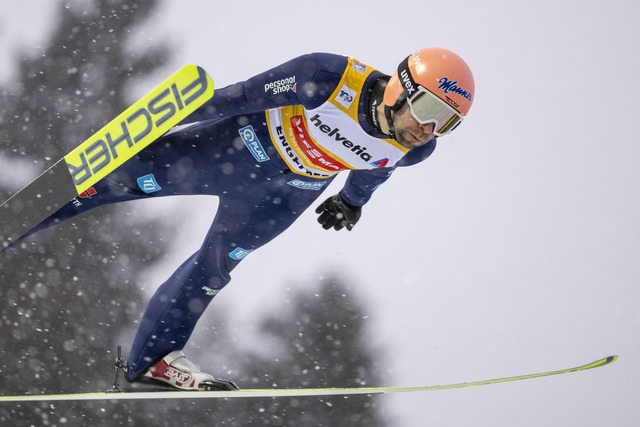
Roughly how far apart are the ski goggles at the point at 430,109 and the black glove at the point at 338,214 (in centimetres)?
88

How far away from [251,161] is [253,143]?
0.07 meters

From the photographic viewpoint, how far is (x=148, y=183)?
2703 mm

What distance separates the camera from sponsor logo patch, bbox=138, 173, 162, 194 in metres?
2.69

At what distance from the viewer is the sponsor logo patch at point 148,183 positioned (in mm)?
2688

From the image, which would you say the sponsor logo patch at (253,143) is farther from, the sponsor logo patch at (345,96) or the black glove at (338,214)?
the black glove at (338,214)

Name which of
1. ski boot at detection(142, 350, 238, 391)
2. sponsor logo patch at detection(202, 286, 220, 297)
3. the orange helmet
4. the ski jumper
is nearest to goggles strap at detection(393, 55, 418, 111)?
the orange helmet

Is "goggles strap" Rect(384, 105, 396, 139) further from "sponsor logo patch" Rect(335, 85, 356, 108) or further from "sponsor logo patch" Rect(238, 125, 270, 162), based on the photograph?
"sponsor logo patch" Rect(238, 125, 270, 162)

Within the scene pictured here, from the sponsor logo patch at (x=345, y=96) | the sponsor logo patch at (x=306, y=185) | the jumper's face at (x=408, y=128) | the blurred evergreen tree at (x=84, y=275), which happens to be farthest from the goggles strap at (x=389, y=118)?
the blurred evergreen tree at (x=84, y=275)

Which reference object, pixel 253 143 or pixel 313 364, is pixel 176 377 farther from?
pixel 313 364

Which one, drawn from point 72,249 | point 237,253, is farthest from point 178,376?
point 72,249

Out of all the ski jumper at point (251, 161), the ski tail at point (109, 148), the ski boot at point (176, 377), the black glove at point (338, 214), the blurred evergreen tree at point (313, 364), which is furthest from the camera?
the blurred evergreen tree at point (313, 364)

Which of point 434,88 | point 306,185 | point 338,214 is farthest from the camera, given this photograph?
point 338,214

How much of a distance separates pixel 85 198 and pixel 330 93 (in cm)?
102

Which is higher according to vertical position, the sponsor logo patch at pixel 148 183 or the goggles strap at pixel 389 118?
the sponsor logo patch at pixel 148 183
